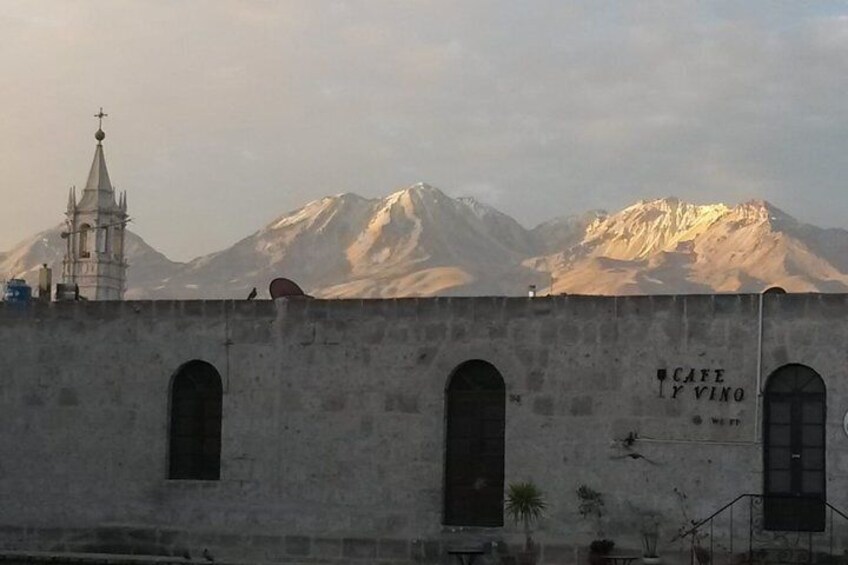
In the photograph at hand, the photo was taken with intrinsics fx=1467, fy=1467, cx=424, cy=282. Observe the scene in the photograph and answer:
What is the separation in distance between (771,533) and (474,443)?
4.51 m

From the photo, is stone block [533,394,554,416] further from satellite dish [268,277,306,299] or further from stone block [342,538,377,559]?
satellite dish [268,277,306,299]

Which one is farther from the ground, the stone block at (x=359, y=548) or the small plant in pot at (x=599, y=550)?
the small plant in pot at (x=599, y=550)

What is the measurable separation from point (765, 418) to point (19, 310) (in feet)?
40.6

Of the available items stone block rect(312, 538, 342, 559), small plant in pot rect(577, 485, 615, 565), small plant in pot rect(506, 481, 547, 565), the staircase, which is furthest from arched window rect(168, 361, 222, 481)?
the staircase

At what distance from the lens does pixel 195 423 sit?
77.1 feet

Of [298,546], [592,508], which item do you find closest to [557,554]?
[592,508]

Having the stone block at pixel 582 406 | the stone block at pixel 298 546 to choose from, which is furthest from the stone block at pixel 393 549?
the stone block at pixel 582 406

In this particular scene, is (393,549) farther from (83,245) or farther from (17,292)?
(83,245)

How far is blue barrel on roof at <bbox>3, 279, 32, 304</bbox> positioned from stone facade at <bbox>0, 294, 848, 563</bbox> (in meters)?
0.29

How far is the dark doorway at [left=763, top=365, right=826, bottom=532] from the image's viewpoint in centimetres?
2000

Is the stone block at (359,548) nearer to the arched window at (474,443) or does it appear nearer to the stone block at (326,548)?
the stone block at (326,548)

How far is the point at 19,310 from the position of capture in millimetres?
24625

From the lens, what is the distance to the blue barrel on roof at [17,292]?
81.4 feet

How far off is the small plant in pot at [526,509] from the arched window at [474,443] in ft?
1.63
